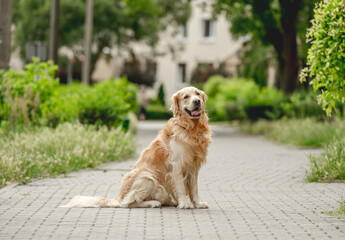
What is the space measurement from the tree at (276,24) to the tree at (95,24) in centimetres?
1359

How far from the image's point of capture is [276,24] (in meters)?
30.4

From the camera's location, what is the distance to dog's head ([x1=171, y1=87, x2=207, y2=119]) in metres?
8.73

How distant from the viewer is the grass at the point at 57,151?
11.8 m

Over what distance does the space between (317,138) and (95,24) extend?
29317 millimetres

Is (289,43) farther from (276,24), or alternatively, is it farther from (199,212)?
(199,212)

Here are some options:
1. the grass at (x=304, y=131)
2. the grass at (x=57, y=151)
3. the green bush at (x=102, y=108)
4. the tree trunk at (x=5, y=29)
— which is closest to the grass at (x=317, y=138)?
the grass at (x=304, y=131)

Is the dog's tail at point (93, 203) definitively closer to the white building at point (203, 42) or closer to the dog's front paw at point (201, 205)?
the dog's front paw at point (201, 205)

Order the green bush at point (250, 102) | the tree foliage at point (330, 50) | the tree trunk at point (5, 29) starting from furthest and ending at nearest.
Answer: the green bush at point (250, 102) → the tree trunk at point (5, 29) → the tree foliage at point (330, 50)

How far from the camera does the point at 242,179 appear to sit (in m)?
13.0

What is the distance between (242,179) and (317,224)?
16.6ft

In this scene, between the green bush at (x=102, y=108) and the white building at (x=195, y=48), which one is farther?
the white building at (x=195, y=48)

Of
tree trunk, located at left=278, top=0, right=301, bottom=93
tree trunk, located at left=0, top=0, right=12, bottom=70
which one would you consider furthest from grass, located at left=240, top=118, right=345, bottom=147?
tree trunk, located at left=0, top=0, right=12, bottom=70

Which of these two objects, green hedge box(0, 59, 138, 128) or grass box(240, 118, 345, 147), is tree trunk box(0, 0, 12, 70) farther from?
grass box(240, 118, 345, 147)

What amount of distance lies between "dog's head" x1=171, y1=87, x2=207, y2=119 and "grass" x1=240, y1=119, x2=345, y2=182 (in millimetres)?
4083
